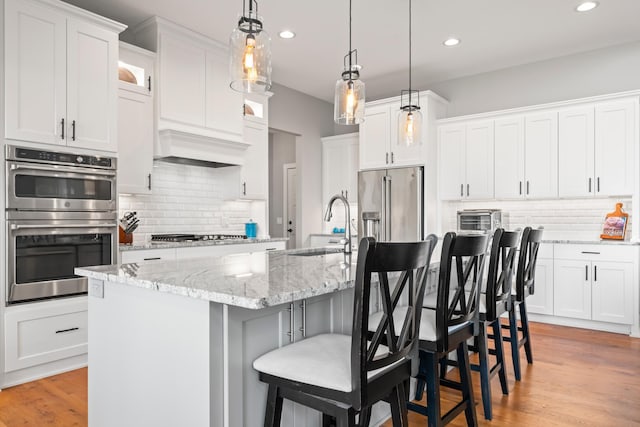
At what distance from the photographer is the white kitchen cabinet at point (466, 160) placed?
5.20 m

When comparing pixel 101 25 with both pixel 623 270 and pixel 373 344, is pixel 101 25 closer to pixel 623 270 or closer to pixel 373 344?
pixel 373 344

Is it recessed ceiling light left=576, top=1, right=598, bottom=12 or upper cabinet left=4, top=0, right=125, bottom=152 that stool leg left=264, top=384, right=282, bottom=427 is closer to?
upper cabinet left=4, top=0, right=125, bottom=152

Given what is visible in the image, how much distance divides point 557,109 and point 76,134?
15.5ft

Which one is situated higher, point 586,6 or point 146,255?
point 586,6

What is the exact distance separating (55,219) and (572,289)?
4732 millimetres

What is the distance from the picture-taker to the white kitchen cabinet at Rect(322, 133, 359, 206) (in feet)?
21.3

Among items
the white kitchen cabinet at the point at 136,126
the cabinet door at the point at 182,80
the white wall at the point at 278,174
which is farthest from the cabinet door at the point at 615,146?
the white wall at the point at 278,174

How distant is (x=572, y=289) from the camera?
4414 mm

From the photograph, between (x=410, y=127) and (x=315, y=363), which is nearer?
(x=315, y=363)

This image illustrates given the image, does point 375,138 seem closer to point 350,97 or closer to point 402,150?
point 402,150

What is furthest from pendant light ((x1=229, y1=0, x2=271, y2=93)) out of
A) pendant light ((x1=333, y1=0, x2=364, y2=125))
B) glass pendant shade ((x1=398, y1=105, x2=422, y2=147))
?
glass pendant shade ((x1=398, y1=105, x2=422, y2=147))

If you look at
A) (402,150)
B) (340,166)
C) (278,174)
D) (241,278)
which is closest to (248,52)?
(241,278)

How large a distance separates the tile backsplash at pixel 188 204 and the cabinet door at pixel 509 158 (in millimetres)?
3072

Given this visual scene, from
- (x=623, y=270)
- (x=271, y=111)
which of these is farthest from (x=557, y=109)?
(x=271, y=111)
